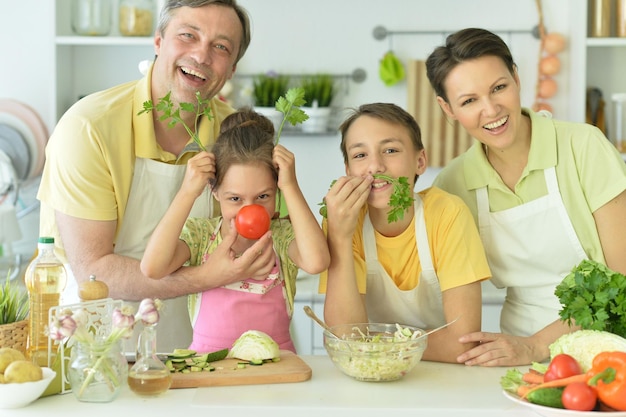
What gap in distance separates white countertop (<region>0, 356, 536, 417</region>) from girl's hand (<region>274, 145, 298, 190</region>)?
50 cm

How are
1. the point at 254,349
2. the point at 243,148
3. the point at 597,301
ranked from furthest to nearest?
the point at 243,148, the point at 254,349, the point at 597,301

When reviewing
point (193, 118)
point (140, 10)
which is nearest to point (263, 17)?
point (140, 10)

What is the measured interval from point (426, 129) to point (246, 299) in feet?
6.13

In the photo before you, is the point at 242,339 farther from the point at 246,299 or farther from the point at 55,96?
the point at 55,96

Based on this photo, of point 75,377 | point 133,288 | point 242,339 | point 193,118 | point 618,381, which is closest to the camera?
point 618,381

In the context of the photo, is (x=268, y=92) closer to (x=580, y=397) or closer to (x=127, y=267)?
(x=127, y=267)

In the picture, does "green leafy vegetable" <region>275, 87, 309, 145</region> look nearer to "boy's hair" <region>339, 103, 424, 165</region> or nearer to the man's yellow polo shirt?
"boy's hair" <region>339, 103, 424, 165</region>

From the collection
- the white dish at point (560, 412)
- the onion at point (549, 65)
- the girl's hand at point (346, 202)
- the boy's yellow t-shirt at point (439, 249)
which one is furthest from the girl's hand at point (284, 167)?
the onion at point (549, 65)

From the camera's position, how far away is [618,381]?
150 cm

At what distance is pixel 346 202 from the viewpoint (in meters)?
2.05

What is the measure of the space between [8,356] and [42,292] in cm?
16

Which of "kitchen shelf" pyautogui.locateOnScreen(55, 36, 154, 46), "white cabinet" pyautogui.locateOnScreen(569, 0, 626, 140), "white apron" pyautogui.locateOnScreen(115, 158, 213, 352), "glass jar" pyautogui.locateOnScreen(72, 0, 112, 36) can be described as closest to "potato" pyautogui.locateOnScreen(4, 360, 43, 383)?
"white apron" pyautogui.locateOnScreen(115, 158, 213, 352)

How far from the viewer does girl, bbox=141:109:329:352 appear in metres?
2.08

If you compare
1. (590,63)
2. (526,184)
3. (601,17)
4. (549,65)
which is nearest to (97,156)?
(526,184)
